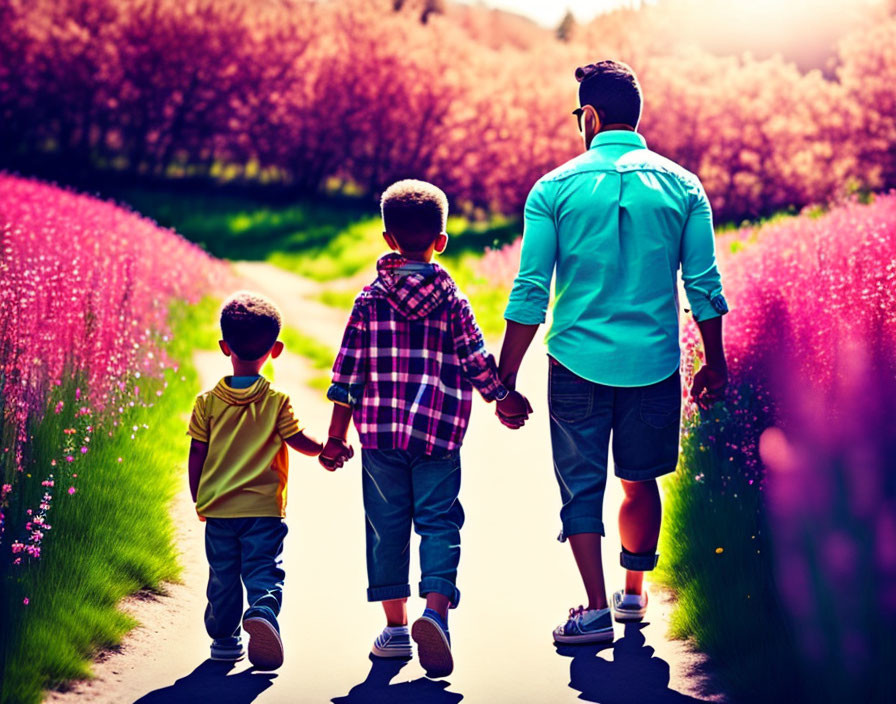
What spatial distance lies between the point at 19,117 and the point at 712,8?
55.3ft

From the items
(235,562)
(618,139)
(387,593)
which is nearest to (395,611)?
(387,593)

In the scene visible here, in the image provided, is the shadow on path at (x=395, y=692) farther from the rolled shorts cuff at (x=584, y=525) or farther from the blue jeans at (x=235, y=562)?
the rolled shorts cuff at (x=584, y=525)

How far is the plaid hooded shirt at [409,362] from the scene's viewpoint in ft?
14.1

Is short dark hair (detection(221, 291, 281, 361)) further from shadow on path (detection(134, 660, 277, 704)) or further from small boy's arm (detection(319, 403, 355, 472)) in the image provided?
shadow on path (detection(134, 660, 277, 704))

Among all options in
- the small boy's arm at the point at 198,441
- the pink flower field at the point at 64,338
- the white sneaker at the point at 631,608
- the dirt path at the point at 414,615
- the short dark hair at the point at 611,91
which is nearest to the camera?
the dirt path at the point at 414,615

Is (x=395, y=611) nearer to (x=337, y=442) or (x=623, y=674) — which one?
(x=337, y=442)

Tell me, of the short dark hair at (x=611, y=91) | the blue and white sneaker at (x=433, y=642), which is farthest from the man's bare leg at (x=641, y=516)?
the short dark hair at (x=611, y=91)

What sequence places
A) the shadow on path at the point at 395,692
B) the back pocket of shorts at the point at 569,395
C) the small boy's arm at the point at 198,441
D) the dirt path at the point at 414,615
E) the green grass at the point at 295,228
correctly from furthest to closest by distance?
the green grass at the point at 295,228 < the back pocket of shorts at the point at 569,395 < the small boy's arm at the point at 198,441 < the dirt path at the point at 414,615 < the shadow on path at the point at 395,692

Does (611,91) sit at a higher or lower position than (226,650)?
higher

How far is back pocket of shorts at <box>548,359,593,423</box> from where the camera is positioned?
4516 mm

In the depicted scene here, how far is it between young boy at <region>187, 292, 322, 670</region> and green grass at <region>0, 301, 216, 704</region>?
1.92 ft

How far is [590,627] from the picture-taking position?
453cm

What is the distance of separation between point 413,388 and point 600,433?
829 millimetres

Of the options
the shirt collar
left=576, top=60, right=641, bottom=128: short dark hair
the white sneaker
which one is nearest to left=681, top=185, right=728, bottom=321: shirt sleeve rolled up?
the shirt collar
